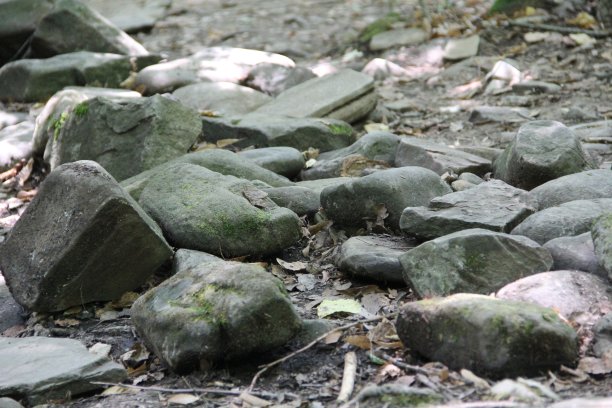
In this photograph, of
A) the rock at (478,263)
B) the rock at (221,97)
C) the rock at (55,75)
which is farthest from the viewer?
the rock at (55,75)

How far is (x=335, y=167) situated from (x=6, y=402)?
2750mm

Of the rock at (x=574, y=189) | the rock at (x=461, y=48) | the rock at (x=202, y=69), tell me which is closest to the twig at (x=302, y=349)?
the rock at (x=574, y=189)

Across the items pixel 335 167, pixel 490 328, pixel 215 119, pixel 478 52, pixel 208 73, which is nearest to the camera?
pixel 490 328

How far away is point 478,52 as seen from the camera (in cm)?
785

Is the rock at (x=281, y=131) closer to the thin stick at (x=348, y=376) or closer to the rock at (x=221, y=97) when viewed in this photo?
the rock at (x=221, y=97)

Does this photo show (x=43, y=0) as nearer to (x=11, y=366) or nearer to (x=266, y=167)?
(x=266, y=167)

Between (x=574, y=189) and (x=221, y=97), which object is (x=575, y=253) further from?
(x=221, y=97)

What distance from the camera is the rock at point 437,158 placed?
15.9ft

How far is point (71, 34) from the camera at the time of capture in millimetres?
7844

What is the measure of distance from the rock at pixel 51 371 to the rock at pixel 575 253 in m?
1.81

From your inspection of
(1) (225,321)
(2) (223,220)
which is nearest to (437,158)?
(2) (223,220)

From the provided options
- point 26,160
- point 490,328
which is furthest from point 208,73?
point 490,328

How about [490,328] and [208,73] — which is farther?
[208,73]

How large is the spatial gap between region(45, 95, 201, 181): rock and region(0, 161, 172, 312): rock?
144 centimetres
